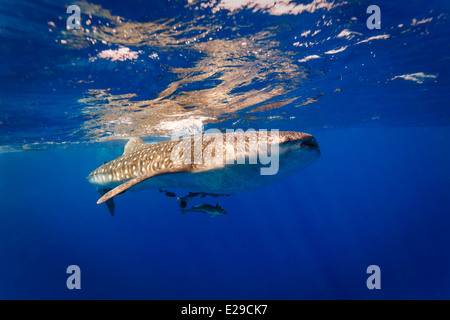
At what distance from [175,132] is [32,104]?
400 inches

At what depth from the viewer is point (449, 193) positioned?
84.9 m

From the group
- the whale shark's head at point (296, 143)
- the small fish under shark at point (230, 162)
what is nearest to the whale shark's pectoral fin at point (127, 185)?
the small fish under shark at point (230, 162)

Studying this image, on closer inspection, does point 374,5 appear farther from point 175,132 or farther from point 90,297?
point 90,297

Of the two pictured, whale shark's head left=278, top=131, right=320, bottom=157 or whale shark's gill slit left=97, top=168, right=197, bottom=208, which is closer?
whale shark's head left=278, top=131, right=320, bottom=157

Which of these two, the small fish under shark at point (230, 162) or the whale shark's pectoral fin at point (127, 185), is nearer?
the small fish under shark at point (230, 162)

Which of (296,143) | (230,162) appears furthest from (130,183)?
(296,143)

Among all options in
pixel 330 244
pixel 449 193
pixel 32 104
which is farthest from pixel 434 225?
pixel 32 104

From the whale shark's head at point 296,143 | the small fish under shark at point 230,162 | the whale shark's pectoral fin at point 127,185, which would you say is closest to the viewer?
the whale shark's head at point 296,143

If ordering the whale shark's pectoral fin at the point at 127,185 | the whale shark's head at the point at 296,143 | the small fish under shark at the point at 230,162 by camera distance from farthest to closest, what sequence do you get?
1. the whale shark's pectoral fin at the point at 127,185
2. the small fish under shark at the point at 230,162
3. the whale shark's head at the point at 296,143

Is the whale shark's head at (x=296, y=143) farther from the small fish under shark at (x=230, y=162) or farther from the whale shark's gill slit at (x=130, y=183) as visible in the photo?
the whale shark's gill slit at (x=130, y=183)

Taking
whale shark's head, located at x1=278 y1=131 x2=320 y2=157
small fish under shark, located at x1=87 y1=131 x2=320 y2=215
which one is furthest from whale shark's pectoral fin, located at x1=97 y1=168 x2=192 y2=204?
→ whale shark's head, located at x1=278 y1=131 x2=320 y2=157

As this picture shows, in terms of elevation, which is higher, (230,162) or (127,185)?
(230,162)

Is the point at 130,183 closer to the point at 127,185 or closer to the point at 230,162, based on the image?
the point at 127,185

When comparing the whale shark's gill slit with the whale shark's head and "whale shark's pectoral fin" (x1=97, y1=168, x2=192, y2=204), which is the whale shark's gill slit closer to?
"whale shark's pectoral fin" (x1=97, y1=168, x2=192, y2=204)
